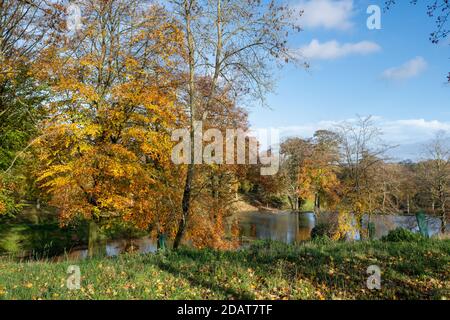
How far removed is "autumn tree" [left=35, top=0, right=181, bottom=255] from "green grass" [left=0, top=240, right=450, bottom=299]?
5571 millimetres

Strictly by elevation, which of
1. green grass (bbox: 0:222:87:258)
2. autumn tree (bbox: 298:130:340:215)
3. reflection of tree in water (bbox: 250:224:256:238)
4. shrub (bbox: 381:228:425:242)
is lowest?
reflection of tree in water (bbox: 250:224:256:238)

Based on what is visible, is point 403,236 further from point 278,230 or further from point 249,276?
point 278,230

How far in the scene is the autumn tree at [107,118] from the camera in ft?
44.0

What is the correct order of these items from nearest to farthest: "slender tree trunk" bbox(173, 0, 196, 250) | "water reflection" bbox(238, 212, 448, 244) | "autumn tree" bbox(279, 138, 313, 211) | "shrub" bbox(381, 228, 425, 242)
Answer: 1. "shrub" bbox(381, 228, 425, 242)
2. "slender tree trunk" bbox(173, 0, 196, 250)
3. "water reflection" bbox(238, 212, 448, 244)
4. "autumn tree" bbox(279, 138, 313, 211)

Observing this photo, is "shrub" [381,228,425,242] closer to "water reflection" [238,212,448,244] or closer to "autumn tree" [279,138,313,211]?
"water reflection" [238,212,448,244]

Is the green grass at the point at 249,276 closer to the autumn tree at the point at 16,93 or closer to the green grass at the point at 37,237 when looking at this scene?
the autumn tree at the point at 16,93

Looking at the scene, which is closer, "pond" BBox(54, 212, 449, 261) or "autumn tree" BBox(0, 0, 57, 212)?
"autumn tree" BBox(0, 0, 57, 212)

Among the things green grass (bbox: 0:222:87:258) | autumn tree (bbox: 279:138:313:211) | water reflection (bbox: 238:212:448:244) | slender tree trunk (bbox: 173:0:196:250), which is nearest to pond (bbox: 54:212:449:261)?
water reflection (bbox: 238:212:448:244)

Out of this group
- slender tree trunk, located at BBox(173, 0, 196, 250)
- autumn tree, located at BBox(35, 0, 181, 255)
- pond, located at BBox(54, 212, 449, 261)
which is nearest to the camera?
slender tree trunk, located at BBox(173, 0, 196, 250)

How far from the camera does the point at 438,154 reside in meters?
32.3

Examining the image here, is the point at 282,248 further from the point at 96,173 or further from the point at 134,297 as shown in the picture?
the point at 96,173

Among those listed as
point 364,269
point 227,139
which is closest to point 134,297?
point 364,269

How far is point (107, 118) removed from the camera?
14469 millimetres

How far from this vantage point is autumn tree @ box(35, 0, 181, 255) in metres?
13.4
